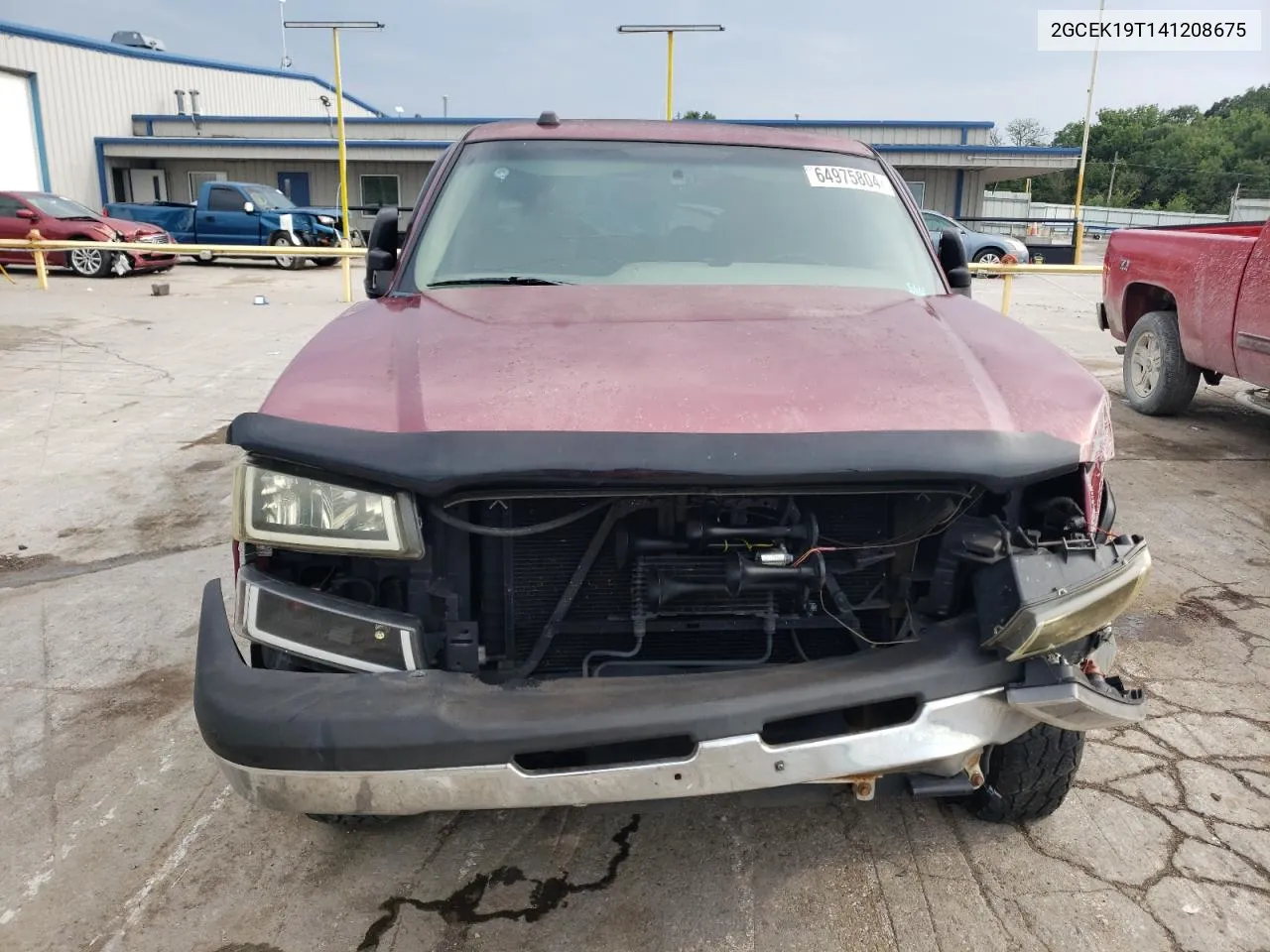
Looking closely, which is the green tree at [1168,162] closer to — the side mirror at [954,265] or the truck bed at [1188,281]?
the truck bed at [1188,281]

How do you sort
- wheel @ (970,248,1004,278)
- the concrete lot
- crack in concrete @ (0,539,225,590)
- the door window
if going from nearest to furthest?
the concrete lot
crack in concrete @ (0,539,225,590)
the door window
wheel @ (970,248,1004,278)

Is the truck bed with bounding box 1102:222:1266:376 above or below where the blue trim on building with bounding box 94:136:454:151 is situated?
below

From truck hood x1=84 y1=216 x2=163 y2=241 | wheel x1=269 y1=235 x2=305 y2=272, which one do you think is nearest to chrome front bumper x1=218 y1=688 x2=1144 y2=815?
truck hood x1=84 y1=216 x2=163 y2=241

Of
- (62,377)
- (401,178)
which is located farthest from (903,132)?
(62,377)

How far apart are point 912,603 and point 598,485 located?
85 centimetres

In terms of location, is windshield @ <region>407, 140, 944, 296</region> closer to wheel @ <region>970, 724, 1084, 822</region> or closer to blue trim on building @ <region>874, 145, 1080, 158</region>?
wheel @ <region>970, 724, 1084, 822</region>

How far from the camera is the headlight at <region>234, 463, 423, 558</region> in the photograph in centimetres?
196

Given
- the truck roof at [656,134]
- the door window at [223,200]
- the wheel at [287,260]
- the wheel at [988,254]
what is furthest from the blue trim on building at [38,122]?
the truck roof at [656,134]

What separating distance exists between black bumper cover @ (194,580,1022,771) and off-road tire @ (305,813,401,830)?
0.62 meters

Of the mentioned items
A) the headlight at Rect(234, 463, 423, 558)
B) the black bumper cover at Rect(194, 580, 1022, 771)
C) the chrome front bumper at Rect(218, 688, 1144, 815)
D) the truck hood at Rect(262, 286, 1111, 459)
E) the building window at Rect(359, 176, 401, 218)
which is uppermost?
the building window at Rect(359, 176, 401, 218)

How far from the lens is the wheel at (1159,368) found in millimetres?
7230

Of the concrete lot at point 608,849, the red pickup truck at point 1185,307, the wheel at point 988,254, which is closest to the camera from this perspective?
the concrete lot at point 608,849

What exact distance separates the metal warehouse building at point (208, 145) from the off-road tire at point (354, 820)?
Result: 87.4ft

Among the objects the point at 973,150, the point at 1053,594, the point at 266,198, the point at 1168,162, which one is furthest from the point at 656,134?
the point at 1168,162
